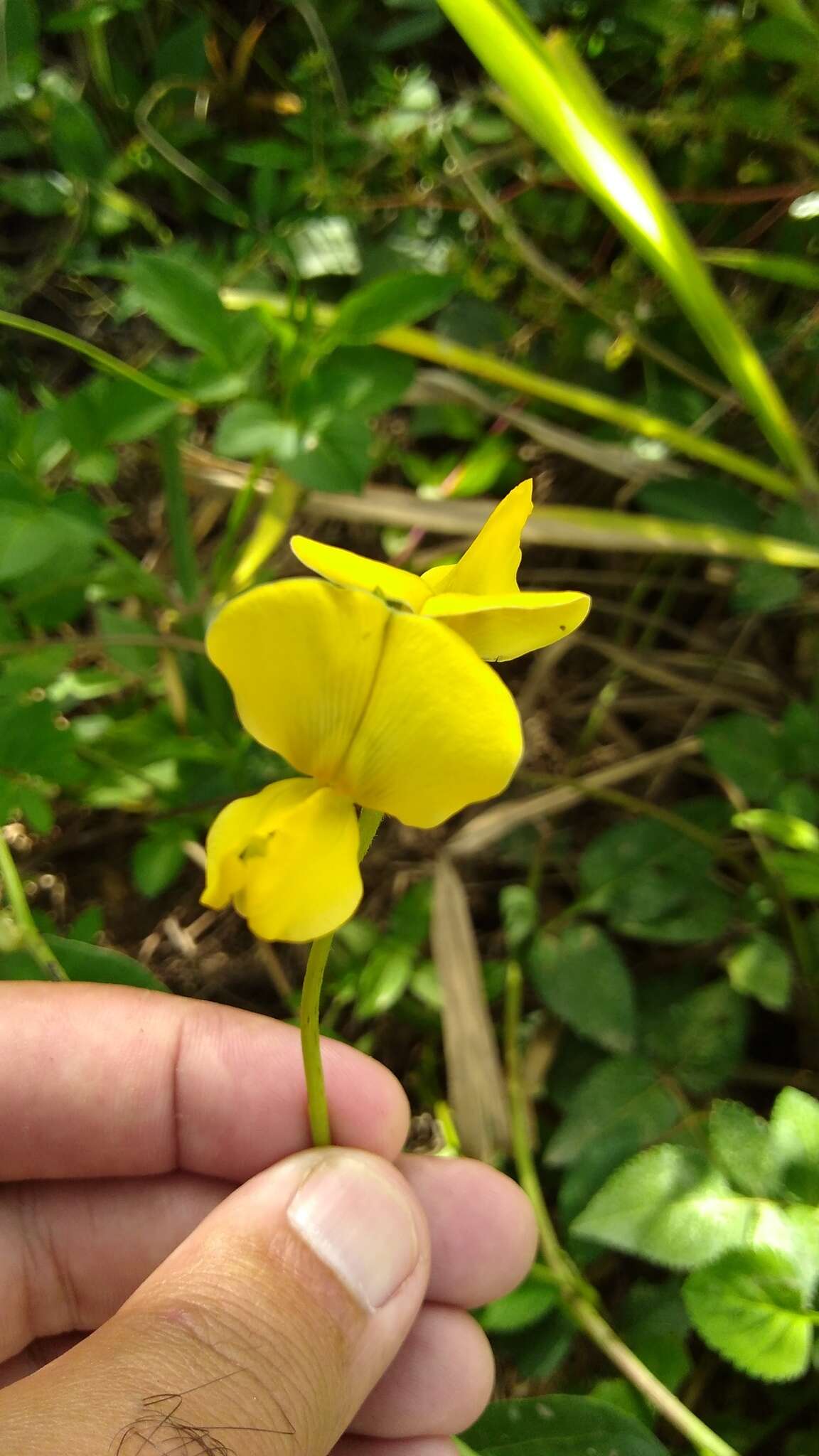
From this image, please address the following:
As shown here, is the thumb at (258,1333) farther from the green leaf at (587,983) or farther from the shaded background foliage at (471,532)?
the green leaf at (587,983)

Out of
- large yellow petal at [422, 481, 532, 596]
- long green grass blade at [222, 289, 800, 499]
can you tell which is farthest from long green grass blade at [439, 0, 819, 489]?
large yellow petal at [422, 481, 532, 596]

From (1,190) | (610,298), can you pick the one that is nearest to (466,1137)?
(610,298)

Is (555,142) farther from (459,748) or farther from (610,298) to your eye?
(459,748)

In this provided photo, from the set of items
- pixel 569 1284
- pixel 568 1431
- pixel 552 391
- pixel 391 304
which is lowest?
pixel 569 1284

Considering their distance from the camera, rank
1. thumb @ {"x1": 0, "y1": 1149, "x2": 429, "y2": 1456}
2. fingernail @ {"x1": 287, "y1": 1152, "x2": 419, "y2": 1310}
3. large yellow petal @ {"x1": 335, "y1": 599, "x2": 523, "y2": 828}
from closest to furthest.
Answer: large yellow petal @ {"x1": 335, "y1": 599, "x2": 523, "y2": 828} → thumb @ {"x1": 0, "y1": 1149, "x2": 429, "y2": 1456} → fingernail @ {"x1": 287, "y1": 1152, "x2": 419, "y2": 1310}

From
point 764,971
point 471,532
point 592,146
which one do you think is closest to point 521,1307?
point 764,971

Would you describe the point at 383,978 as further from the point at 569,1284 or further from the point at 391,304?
the point at 391,304

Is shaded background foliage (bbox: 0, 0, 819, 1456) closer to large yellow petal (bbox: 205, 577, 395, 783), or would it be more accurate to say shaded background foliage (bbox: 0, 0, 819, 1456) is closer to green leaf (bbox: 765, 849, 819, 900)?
green leaf (bbox: 765, 849, 819, 900)
